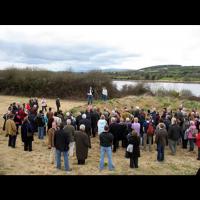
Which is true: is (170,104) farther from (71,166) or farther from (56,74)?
(56,74)

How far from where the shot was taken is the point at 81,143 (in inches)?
413

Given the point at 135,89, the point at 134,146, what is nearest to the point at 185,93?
the point at 135,89

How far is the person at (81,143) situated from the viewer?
10.3m

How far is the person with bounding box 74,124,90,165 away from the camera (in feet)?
33.7

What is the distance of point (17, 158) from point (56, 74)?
2401cm

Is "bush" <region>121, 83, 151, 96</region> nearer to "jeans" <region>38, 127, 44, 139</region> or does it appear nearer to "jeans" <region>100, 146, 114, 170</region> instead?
"jeans" <region>38, 127, 44, 139</region>

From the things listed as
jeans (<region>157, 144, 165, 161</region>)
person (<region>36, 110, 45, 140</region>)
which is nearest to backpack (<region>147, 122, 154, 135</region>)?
jeans (<region>157, 144, 165, 161</region>)

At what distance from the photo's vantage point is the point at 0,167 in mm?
10258

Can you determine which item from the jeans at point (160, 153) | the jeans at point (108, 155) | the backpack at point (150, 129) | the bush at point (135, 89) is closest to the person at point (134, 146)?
the jeans at point (108, 155)

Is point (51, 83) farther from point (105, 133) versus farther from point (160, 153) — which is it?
point (105, 133)

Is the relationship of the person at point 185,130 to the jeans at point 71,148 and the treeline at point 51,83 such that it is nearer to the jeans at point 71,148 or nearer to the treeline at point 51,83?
the jeans at point 71,148

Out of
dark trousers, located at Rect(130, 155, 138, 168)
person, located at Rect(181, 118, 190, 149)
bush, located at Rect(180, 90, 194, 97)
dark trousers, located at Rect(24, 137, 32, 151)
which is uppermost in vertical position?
bush, located at Rect(180, 90, 194, 97)

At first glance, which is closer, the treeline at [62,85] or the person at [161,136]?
the person at [161,136]
